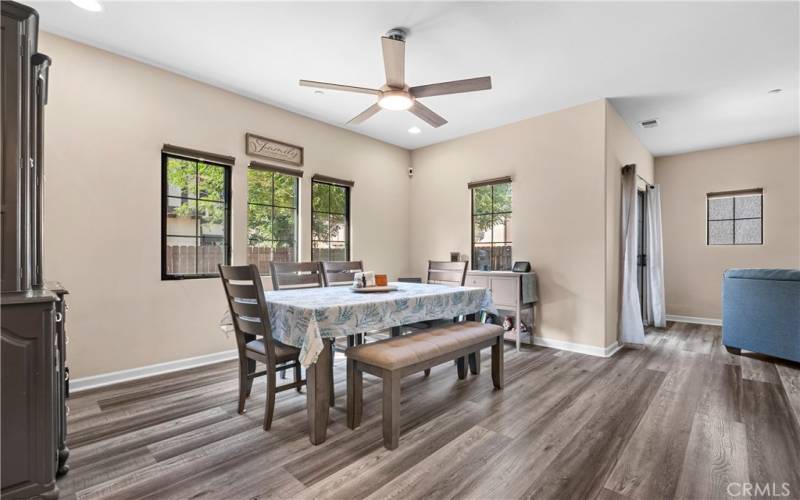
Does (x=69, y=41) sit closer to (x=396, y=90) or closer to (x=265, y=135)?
(x=265, y=135)

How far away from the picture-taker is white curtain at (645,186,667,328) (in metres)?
5.08

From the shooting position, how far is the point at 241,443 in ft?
6.85

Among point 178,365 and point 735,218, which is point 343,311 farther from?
point 735,218

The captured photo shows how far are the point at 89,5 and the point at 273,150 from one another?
6.08ft

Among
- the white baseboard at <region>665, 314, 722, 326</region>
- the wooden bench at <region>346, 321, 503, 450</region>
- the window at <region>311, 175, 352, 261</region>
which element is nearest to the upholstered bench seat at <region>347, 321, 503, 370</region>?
the wooden bench at <region>346, 321, 503, 450</region>

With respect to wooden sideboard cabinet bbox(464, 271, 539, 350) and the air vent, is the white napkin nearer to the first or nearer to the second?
wooden sideboard cabinet bbox(464, 271, 539, 350)

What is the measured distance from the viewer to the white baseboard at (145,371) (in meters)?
2.88

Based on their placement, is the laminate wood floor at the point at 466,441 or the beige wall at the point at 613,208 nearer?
the laminate wood floor at the point at 466,441

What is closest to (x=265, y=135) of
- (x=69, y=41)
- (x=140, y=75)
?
(x=140, y=75)

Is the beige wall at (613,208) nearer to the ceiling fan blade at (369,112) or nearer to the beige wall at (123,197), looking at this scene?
the ceiling fan blade at (369,112)

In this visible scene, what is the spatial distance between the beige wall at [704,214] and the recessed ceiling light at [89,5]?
7432mm

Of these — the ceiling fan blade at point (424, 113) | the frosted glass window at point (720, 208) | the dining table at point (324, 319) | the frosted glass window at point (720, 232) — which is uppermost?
the ceiling fan blade at point (424, 113)

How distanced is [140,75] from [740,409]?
538 cm

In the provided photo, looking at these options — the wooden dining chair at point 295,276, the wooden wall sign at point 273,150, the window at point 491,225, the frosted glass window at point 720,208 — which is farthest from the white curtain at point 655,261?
the wooden wall sign at point 273,150
